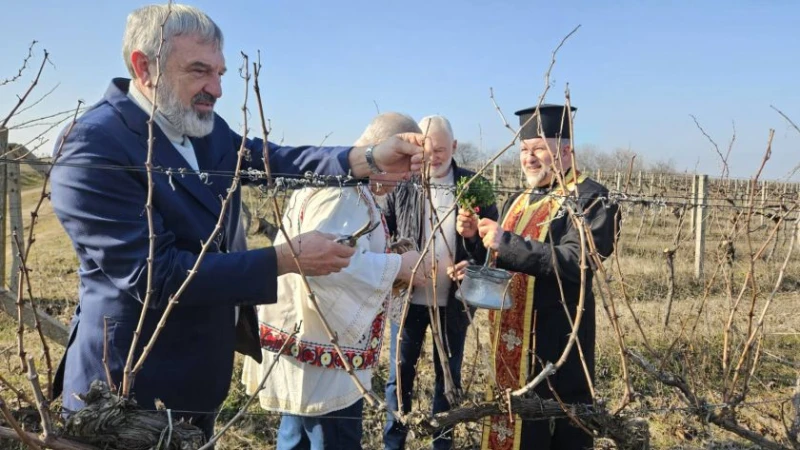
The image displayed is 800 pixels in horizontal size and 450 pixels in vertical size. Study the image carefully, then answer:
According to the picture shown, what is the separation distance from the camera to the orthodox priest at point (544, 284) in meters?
2.48

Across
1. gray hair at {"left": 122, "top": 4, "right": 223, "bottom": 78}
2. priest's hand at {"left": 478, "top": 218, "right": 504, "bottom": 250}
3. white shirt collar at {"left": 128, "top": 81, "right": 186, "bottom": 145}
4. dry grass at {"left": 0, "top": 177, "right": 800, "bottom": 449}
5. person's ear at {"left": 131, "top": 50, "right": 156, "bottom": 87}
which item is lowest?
dry grass at {"left": 0, "top": 177, "right": 800, "bottom": 449}

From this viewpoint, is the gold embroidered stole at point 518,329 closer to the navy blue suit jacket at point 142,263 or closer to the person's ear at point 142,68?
the navy blue suit jacket at point 142,263

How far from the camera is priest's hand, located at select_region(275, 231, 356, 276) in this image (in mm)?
1570

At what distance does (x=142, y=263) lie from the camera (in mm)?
1445

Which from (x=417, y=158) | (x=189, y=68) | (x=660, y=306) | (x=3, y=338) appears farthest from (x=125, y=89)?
(x=660, y=306)

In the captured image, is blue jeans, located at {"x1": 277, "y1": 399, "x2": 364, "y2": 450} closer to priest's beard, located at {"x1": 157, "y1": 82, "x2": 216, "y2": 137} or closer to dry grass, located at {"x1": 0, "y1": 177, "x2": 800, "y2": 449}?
dry grass, located at {"x1": 0, "y1": 177, "x2": 800, "y2": 449}

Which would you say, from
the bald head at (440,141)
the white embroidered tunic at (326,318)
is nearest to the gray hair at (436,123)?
the bald head at (440,141)

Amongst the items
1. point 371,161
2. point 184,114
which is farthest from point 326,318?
point 184,114

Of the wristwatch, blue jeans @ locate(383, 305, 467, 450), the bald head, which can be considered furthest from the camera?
blue jeans @ locate(383, 305, 467, 450)

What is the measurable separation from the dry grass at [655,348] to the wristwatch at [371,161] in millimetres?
590

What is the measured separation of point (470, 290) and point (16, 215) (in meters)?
4.12

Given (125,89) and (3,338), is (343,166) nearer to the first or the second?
(125,89)

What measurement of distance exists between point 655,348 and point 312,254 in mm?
4734

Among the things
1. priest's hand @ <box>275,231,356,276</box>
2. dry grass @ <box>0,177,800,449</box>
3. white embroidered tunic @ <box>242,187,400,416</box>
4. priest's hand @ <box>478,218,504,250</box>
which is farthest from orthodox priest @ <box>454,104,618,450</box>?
priest's hand @ <box>275,231,356,276</box>
